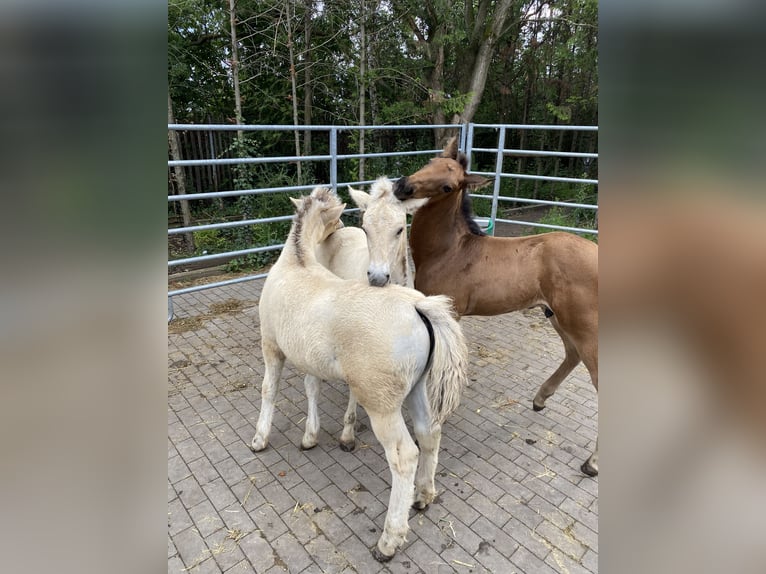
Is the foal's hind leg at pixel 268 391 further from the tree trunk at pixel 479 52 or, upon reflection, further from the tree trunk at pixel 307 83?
the tree trunk at pixel 479 52

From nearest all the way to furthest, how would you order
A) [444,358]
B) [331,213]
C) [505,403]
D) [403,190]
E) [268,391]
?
[444,358]
[403,190]
[268,391]
[331,213]
[505,403]

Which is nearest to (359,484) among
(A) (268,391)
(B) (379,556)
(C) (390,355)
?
(B) (379,556)

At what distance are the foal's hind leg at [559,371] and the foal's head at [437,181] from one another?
1.07 meters

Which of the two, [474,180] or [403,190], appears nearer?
[403,190]

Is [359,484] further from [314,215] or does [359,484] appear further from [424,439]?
[314,215]

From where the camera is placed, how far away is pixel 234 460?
2.61 metres

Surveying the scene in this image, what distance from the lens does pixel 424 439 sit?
222cm

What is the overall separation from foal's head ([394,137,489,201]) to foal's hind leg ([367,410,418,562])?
52.6 inches

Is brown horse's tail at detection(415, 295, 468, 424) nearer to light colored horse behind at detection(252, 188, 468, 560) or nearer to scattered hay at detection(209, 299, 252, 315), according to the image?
light colored horse behind at detection(252, 188, 468, 560)

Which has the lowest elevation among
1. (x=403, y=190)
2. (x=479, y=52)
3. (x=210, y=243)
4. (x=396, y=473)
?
(x=396, y=473)

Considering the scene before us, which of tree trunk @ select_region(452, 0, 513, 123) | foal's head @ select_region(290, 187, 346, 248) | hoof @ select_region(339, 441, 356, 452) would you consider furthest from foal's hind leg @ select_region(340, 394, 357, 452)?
tree trunk @ select_region(452, 0, 513, 123)

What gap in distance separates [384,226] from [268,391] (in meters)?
1.27

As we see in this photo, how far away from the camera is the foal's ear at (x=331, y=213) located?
288 centimetres
